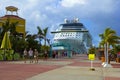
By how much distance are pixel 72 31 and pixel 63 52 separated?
39758mm

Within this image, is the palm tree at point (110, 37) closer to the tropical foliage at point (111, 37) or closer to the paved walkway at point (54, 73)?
the tropical foliage at point (111, 37)

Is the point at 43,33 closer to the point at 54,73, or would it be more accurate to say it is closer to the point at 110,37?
the point at 110,37

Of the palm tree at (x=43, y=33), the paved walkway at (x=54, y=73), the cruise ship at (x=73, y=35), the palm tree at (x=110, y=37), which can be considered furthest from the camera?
the cruise ship at (x=73, y=35)

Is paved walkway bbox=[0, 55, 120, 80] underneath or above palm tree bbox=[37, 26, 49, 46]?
underneath

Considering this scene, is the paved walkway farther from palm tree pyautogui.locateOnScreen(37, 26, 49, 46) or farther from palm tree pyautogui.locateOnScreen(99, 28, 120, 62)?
palm tree pyautogui.locateOnScreen(37, 26, 49, 46)

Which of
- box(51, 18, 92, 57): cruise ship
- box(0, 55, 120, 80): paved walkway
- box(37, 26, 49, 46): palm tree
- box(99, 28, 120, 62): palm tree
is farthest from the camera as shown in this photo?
box(51, 18, 92, 57): cruise ship

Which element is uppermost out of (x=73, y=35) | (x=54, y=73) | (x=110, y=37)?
(x=73, y=35)

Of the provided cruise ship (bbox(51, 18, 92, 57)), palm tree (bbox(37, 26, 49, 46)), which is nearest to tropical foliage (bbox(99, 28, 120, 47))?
palm tree (bbox(37, 26, 49, 46))

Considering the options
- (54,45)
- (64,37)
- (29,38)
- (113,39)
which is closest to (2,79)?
(113,39)

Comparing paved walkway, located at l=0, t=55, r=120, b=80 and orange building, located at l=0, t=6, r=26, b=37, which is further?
orange building, located at l=0, t=6, r=26, b=37

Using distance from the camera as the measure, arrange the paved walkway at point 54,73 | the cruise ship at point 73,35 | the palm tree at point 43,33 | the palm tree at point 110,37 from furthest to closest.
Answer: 1. the cruise ship at point 73,35
2. the palm tree at point 43,33
3. the palm tree at point 110,37
4. the paved walkway at point 54,73

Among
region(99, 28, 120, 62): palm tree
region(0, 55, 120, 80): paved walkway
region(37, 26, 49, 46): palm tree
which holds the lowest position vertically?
region(0, 55, 120, 80): paved walkway

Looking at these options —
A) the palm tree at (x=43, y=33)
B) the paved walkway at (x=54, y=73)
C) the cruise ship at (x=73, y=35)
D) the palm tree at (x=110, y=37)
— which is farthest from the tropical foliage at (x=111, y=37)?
the cruise ship at (x=73, y=35)

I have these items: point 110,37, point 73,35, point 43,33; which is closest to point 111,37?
point 110,37
